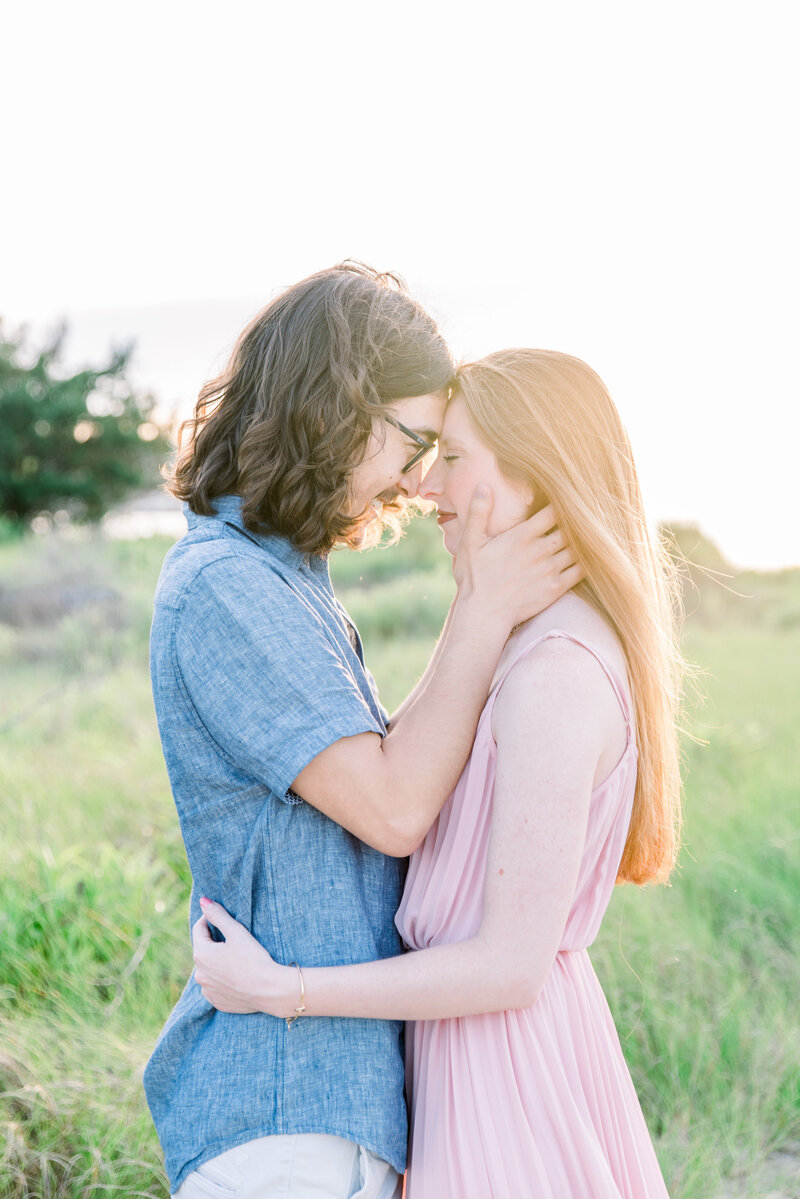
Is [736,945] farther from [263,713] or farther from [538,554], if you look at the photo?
[263,713]

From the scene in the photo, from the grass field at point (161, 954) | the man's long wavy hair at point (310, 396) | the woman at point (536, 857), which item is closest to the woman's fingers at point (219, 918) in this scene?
the woman at point (536, 857)

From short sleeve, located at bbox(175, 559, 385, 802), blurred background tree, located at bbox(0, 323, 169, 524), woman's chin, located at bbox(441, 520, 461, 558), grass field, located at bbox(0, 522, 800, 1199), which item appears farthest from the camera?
blurred background tree, located at bbox(0, 323, 169, 524)

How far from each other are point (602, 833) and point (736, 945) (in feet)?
8.68

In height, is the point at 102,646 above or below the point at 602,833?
below

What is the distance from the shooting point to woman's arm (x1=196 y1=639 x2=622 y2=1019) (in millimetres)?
1473

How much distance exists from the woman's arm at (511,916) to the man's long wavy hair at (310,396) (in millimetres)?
528

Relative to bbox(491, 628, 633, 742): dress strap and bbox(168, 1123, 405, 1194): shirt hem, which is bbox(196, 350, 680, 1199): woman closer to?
bbox(491, 628, 633, 742): dress strap

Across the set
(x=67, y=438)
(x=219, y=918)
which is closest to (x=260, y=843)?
(x=219, y=918)

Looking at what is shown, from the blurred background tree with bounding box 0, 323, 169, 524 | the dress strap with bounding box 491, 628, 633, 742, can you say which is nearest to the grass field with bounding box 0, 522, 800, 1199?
the dress strap with bounding box 491, 628, 633, 742

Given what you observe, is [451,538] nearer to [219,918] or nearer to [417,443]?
[417,443]

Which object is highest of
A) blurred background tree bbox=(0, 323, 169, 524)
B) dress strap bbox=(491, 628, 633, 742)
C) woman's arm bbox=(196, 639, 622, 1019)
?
dress strap bbox=(491, 628, 633, 742)

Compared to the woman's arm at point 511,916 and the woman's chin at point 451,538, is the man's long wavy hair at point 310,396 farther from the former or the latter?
the woman's arm at point 511,916

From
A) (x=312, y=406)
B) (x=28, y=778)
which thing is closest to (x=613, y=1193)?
(x=312, y=406)

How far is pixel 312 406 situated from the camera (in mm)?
1713
